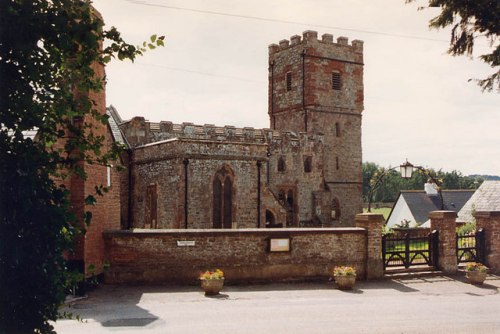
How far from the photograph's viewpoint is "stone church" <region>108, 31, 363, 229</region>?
2356 cm

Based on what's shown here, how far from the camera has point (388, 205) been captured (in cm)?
9456

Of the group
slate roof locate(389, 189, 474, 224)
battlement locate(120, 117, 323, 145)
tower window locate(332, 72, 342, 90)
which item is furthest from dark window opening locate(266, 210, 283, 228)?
slate roof locate(389, 189, 474, 224)

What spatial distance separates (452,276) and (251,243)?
7532mm

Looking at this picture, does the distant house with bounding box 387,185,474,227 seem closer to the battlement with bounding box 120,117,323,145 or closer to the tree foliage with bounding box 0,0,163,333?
the battlement with bounding box 120,117,323,145

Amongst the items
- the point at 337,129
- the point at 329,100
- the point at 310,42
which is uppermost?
the point at 310,42

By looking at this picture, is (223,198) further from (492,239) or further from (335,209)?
(335,209)

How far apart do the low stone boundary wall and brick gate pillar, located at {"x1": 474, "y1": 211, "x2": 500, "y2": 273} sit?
542cm

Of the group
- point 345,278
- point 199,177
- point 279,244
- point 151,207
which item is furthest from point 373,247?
point 151,207

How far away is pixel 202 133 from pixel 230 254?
709 inches

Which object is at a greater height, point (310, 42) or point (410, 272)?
point (310, 42)

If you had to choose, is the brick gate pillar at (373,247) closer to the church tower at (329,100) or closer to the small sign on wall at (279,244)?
the small sign on wall at (279,244)

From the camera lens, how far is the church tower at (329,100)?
40.2 meters

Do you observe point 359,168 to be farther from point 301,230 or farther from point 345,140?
point 301,230

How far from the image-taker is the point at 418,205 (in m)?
46.0
